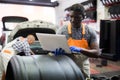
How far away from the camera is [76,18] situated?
2455 millimetres

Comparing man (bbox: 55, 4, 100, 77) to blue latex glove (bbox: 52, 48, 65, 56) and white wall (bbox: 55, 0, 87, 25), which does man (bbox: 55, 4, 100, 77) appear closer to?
blue latex glove (bbox: 52, 48, 65, 56)

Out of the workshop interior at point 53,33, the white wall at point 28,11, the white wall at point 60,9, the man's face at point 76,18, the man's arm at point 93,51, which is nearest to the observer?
the workshop interior at point 53,33

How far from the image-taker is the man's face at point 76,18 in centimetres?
243

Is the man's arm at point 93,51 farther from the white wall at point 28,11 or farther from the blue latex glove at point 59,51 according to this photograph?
the white wall at point 28,11

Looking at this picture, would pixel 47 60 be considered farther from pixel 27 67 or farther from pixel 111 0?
pixel 111 0

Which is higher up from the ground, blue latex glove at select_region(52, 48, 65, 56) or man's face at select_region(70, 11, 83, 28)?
man's face at select_region(70, 11, 83, 28)

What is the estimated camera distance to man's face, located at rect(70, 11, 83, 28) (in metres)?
2.43

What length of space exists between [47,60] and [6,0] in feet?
26.1

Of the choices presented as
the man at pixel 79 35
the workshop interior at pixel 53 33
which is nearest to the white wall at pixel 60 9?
the workshop interior at pixel 53 33

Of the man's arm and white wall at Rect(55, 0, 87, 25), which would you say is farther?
white wall at Rect(55, 0, 87, 25)

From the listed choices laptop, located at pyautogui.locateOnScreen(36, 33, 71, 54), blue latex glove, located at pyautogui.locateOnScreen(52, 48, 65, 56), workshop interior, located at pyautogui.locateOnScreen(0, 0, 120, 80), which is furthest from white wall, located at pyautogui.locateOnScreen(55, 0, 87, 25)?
blue latex glove, located at pyautogui.locateOnScreen(52, 48, 65, 56)

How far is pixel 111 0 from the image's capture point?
207 inches

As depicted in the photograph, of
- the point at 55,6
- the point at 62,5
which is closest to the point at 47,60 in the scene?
the point at 62,5

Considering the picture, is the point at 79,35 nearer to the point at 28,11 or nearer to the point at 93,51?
the point at 93,51
